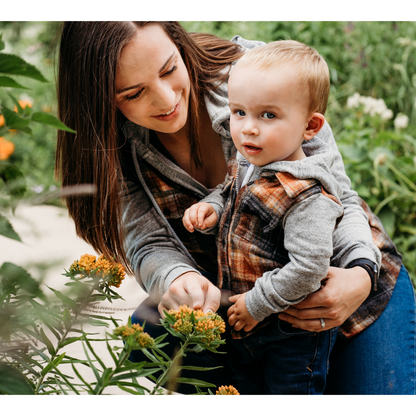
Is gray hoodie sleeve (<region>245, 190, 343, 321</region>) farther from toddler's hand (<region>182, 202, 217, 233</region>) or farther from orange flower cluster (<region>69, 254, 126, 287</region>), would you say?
orange flower cluster (<region>69, 254, 126, 287</region>)

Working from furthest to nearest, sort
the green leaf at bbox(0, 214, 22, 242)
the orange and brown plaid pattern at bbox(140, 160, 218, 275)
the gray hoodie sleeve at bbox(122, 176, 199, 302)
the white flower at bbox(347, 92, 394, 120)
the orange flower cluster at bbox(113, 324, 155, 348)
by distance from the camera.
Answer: the white flower at bbox(347, 92, 394, 120)
the orange and brown plaid pattern at bbox(140, 160, 218, 275)
the gray hoodie sleeve at bbox(122, 176, 199, 302)
the orange flower cluster at bbox(113, 324, 155, 348)
the green leaf at bbox(0, 214, 22, 242)

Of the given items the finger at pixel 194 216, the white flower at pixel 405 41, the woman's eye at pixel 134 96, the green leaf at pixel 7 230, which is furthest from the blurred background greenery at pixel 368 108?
the green leaf at pixel 7 230

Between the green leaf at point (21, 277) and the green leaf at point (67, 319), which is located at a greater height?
the green leaf at point (21, 277)

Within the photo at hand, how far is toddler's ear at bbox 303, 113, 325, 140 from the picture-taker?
0.69 meters

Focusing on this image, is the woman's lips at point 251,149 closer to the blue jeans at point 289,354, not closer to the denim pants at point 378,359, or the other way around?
the blue jeans at point 289,354

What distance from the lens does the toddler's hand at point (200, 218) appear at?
2.55 feet

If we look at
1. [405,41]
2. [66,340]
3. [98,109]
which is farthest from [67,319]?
[405,41]

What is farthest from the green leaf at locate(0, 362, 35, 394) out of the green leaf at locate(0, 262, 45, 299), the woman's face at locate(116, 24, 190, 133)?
the woman's face at locate(116, 24, 190, 133)

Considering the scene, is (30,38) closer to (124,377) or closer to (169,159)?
(169,159)

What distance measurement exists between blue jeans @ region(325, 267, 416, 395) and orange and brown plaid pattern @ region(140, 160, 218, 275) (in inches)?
15.9

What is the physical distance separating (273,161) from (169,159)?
0.33m

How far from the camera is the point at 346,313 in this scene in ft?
2.84

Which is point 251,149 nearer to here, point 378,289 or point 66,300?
point 66,300

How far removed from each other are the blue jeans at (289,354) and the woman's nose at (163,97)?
0.48m
